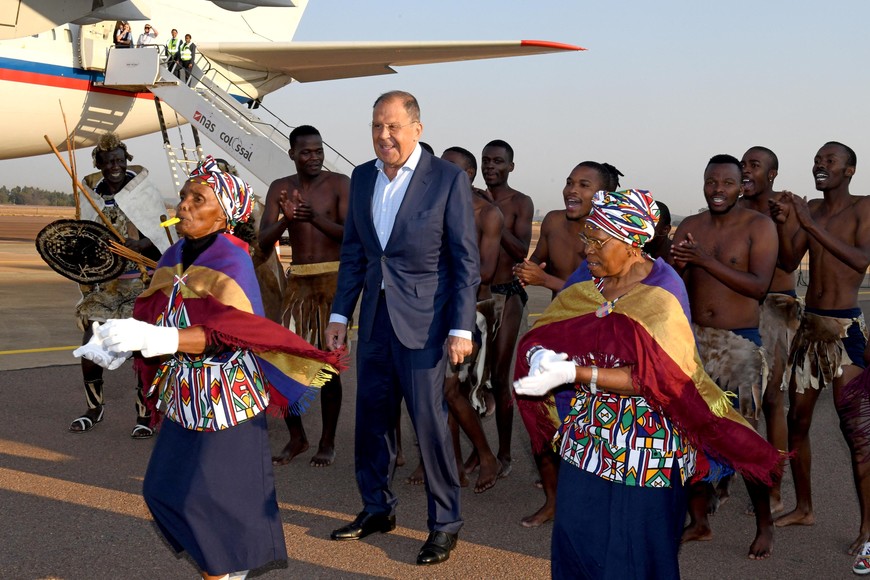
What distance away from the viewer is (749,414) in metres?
4.67

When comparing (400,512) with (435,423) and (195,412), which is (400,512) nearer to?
(435,423)

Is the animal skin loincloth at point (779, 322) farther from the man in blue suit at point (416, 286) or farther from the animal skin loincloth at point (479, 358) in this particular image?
the man in blue suit at point (416, 286)

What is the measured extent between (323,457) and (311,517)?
1.02 metres

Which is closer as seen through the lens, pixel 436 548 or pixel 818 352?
pixel 436 548

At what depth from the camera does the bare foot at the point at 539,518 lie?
Result: 495 centimetres

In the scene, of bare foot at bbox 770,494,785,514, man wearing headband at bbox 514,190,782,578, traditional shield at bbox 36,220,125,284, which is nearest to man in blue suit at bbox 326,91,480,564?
man wearing headband at bbox 514,190,782,578

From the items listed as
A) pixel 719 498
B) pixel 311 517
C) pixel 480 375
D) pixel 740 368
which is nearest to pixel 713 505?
pixel 719 498

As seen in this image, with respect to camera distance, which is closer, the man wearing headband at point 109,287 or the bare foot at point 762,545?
the bare foot at point 762,545

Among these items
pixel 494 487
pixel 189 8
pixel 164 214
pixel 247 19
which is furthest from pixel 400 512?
pixel 247 19

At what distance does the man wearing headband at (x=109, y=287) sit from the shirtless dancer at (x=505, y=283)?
2.49 meters

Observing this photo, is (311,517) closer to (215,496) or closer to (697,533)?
(215,496)

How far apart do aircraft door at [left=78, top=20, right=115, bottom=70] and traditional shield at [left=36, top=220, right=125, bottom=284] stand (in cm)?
1442

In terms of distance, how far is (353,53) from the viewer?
2345cm

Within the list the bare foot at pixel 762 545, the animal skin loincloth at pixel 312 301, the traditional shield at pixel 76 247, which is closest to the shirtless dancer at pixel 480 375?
the animal skin loincloth at pixel 312 301
